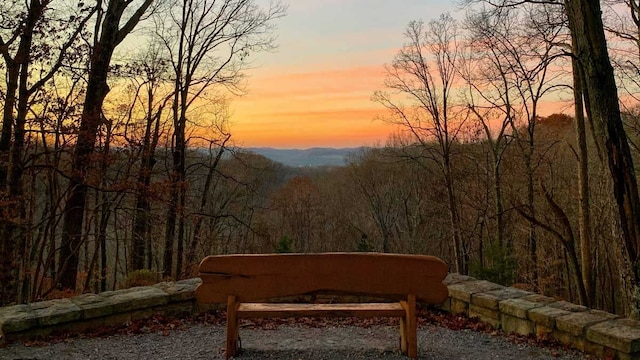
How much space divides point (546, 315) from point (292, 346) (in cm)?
200

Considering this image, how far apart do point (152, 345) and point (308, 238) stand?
26.3m

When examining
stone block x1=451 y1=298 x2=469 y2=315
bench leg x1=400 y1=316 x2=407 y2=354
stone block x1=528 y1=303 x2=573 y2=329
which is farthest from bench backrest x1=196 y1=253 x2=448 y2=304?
stone block x1=451 y1=298 x2=469 y2=315

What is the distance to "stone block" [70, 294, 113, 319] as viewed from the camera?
4.14m

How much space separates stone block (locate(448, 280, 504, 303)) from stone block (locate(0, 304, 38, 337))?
12.0 ft

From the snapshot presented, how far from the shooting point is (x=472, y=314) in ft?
15.3

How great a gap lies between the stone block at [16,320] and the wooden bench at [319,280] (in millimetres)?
1463

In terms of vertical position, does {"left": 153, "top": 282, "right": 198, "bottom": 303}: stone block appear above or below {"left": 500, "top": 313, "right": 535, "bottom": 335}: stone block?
above

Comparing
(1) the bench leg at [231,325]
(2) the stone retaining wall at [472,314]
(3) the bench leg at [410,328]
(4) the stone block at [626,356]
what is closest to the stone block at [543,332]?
(2) the stone retaining wall at [472,314]

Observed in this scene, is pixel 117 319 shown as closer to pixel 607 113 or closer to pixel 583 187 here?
pixel 607 113

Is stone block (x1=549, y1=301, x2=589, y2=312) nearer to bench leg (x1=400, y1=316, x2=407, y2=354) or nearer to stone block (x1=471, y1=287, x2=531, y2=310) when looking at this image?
stone block (x1=471, y1=287, x2=531, y2=310)

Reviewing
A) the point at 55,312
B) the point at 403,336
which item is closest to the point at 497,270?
the point at 403,336

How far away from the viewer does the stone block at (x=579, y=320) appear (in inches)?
142

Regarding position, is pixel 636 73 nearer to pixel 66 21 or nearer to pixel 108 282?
pixel 66 21

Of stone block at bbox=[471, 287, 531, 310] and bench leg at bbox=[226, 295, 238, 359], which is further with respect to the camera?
stone block at bbox=[471, 287, 531, 310]
